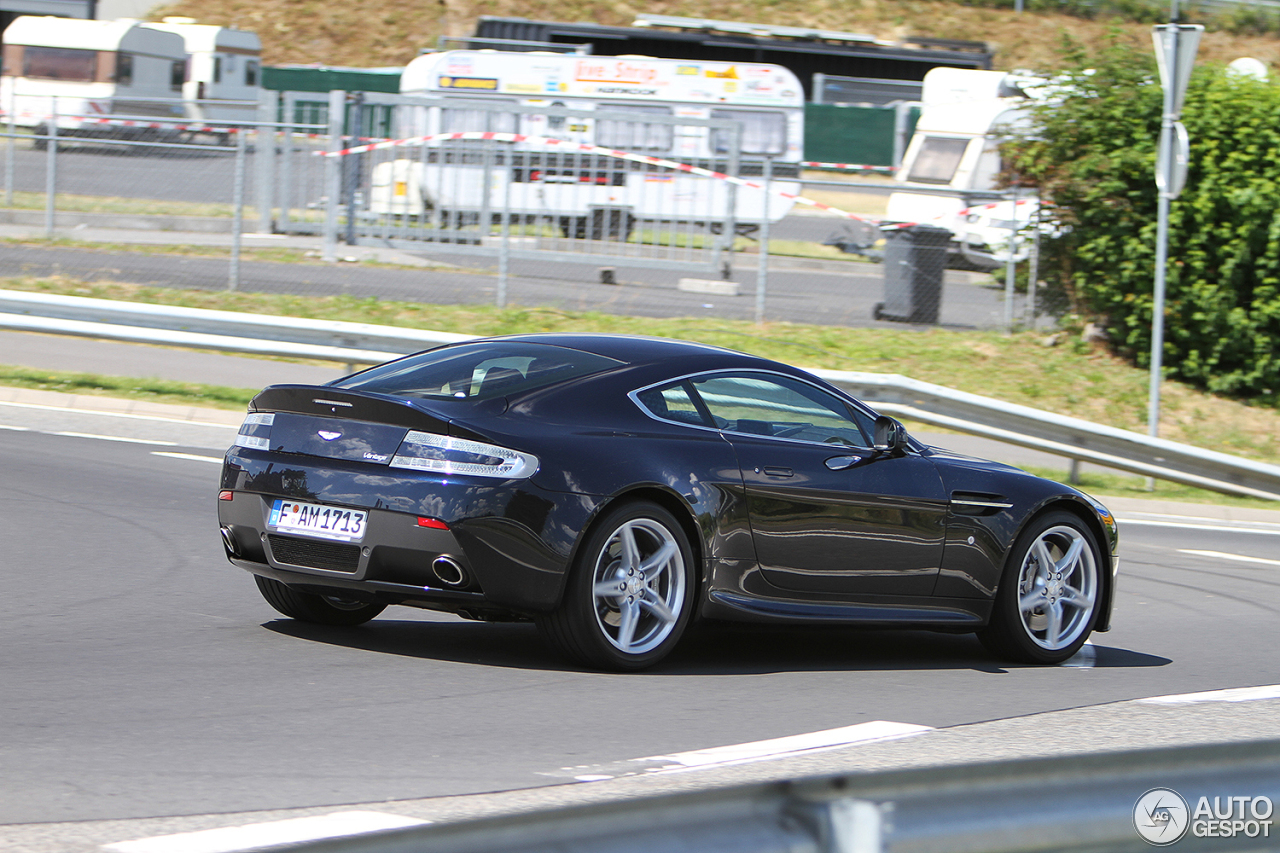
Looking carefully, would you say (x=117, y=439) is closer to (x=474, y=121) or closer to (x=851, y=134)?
(x=474, y=121)

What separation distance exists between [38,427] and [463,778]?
8.56 metres

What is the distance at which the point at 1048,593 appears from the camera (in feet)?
24.0

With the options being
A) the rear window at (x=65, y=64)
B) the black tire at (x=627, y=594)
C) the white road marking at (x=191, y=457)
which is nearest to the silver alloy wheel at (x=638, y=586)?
the black tire at (x=627, y=594)

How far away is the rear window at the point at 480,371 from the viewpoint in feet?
20.2

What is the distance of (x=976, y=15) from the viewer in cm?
6266

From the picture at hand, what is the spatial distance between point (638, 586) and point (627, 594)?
6 centimetres

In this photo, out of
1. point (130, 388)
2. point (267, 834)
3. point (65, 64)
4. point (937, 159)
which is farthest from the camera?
point (65, 64)

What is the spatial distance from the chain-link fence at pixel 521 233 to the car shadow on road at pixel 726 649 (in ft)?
30.9

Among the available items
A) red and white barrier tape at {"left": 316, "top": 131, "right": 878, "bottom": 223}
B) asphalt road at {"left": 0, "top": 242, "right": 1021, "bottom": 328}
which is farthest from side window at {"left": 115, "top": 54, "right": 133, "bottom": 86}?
red and white barrier tape at {"left": 316, "top": 131, "right": 878, "bottom": 223}

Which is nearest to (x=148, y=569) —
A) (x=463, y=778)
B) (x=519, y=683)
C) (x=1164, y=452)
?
(x=519, y=683)

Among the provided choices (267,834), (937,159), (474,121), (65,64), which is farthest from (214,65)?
(267,834)

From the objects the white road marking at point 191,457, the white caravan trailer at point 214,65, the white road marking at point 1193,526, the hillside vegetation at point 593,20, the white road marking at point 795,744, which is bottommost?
the white road marking at point 1193,526

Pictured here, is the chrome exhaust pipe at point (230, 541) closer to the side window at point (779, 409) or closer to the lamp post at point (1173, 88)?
the side window at point (779, 409)

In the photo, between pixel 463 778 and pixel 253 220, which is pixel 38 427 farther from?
pixel 253 220
